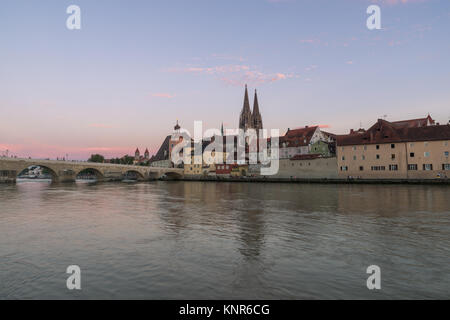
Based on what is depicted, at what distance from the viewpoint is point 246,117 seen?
412 feet

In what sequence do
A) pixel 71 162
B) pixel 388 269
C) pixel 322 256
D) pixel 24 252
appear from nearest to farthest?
pixel 388 269 < pixel 322 256 < pixel 24 252 < pixel 71 162

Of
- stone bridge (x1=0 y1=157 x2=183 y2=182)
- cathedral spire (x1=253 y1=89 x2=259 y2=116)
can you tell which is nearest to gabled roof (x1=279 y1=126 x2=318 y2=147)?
cathedral spire (x1=253 y1=89 x2=259 y2=116)

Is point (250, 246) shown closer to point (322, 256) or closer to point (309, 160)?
point (322, 256)

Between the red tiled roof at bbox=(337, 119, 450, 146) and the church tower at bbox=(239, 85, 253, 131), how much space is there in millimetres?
61289

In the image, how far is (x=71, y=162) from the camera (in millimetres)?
70875

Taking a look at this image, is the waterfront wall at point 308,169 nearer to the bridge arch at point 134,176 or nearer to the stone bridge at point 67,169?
the stone bridge at point 67,169

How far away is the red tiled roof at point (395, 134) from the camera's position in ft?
178

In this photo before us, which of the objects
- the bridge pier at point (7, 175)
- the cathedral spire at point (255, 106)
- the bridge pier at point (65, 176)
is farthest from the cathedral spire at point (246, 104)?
the bridge pier at point (7, 175)

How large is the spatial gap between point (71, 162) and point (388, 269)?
77.5 m

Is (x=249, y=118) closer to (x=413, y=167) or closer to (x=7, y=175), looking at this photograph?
(x=413, y=167)

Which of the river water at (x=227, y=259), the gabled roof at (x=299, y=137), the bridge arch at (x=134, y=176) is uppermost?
the gabled roof at (x=299, y=137)

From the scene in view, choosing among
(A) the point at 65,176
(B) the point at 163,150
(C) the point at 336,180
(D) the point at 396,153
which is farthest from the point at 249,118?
(A) the point at 65,176

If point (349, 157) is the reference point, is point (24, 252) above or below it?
below
